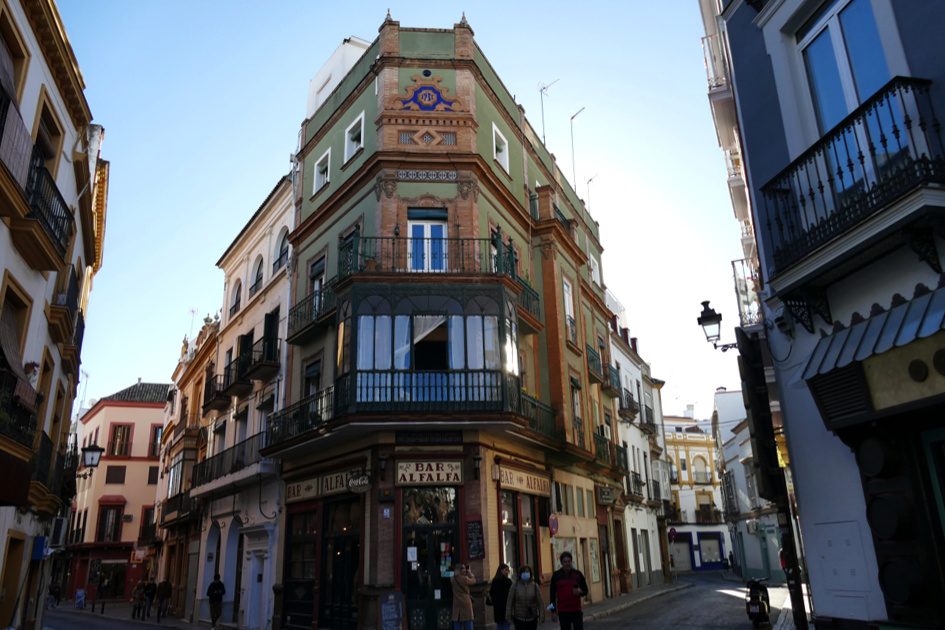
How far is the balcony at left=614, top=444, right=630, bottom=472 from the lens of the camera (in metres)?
28.2

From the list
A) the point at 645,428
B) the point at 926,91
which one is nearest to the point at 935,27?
the point at 926,91

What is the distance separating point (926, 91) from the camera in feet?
19.8

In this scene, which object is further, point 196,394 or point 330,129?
point 196,394

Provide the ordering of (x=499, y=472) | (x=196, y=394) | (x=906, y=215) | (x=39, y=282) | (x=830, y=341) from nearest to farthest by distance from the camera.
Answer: (x=906, y=215) → (x=830, y=341) → (x=39, y=282) → (x=499, y=472) → (x=196, y=394)

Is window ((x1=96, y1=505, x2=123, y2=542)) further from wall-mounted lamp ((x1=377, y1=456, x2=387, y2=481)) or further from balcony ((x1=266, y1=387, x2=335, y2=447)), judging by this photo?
wall-mounted lamp ((x1=377, y1=456, x2=387, y2=481))

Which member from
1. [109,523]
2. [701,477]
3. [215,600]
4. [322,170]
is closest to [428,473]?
[215,600]

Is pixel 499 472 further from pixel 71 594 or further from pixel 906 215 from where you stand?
pixel 71 594

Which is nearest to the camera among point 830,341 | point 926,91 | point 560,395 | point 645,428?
point 926,91

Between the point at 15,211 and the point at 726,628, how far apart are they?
16.3 m

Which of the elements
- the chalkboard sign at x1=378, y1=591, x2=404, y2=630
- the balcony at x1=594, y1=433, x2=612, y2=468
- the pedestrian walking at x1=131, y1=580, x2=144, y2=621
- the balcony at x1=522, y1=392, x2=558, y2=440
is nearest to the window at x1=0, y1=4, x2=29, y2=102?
the chalkboard sign at x1=378, y1=591, x2=404, y2=630

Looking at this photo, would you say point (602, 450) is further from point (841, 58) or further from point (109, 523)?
point (109, 523)

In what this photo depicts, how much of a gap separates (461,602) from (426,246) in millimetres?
8906

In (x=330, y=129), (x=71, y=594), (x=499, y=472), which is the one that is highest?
(x=330, y=129)

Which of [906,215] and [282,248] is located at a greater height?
[282,248]
